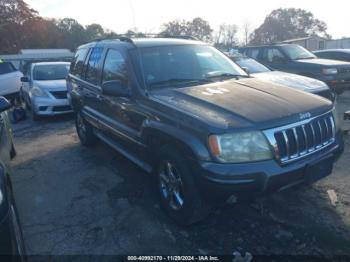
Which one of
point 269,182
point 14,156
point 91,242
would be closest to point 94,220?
point 91,242

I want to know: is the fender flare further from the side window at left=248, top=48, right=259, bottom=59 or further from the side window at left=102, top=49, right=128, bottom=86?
the side window at left=248, top=48, right=259, bottom=59

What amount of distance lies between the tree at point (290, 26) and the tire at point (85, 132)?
189 feet

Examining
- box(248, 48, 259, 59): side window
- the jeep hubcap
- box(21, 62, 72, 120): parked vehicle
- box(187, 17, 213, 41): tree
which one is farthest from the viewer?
box(187, 17, 213, 41): tree

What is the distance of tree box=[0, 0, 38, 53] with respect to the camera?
Result: 38594 mm

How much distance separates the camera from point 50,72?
1012 cm

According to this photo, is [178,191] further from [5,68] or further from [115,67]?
[5,68]

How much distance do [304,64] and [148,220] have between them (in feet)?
26.5

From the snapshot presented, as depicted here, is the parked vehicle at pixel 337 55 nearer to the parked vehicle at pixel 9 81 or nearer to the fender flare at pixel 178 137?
the fender flare at pixel 178 137

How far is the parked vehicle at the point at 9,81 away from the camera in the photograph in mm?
12055

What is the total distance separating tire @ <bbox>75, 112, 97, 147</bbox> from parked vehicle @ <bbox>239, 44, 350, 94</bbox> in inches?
267

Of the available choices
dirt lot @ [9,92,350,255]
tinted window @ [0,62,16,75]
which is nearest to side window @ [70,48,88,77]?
dirt lot @ [9,92,350,255]

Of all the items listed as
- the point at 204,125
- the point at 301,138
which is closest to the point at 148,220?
the point at 204,125

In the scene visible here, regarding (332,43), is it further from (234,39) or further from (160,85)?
(160,85)

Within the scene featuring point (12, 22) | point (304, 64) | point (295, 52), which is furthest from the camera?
point (12, 22)
